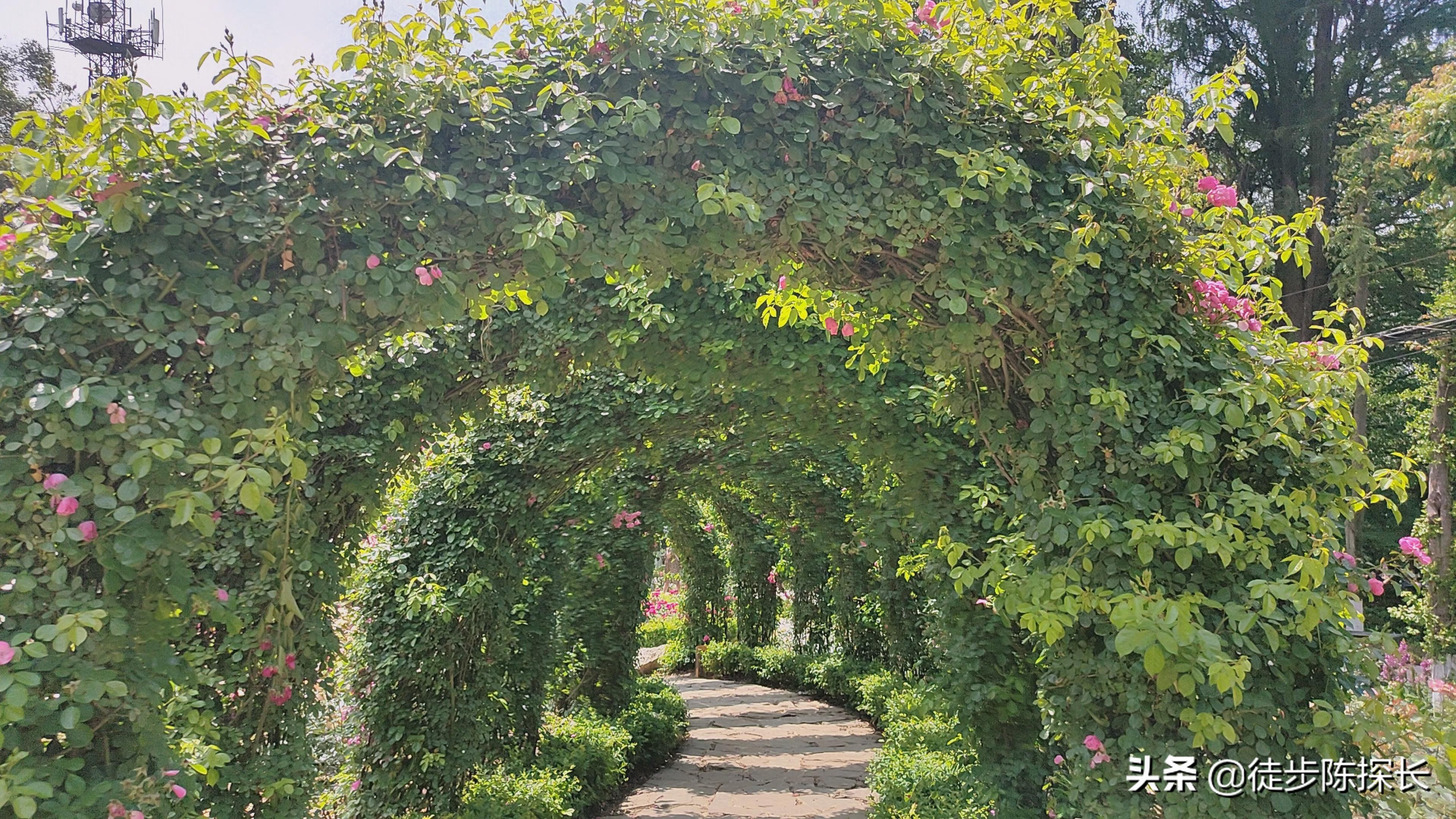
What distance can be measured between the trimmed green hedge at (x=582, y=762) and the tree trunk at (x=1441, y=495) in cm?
897

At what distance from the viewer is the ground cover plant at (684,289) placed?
4.99ft

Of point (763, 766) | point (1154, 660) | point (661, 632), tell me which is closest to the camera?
point (1154, 660)

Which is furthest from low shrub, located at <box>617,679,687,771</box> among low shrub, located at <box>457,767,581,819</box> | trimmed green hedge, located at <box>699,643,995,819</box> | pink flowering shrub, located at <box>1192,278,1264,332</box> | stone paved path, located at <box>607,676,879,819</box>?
pink flowering shrub, located at <box>1192,278,1264,332</box>

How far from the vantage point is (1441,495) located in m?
10.6

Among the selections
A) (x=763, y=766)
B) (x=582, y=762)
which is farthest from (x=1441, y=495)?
(x=582, y=762)

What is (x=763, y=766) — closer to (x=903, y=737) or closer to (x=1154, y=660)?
(x=903, y=737)

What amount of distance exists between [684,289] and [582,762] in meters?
4.60

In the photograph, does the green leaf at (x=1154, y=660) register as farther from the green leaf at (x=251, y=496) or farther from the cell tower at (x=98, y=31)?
the cell tower at (x=98, y=31)

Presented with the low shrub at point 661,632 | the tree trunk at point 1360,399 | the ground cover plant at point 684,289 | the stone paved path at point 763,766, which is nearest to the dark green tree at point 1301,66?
the tree trunk at point 1360,399

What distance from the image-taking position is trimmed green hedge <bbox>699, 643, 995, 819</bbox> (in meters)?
4.54

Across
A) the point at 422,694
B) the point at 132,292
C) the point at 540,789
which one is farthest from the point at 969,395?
the point at 540,789

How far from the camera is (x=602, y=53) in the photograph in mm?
1899

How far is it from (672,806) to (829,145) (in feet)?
17.9

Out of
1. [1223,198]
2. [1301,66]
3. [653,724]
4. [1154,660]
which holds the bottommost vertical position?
[653,724]
